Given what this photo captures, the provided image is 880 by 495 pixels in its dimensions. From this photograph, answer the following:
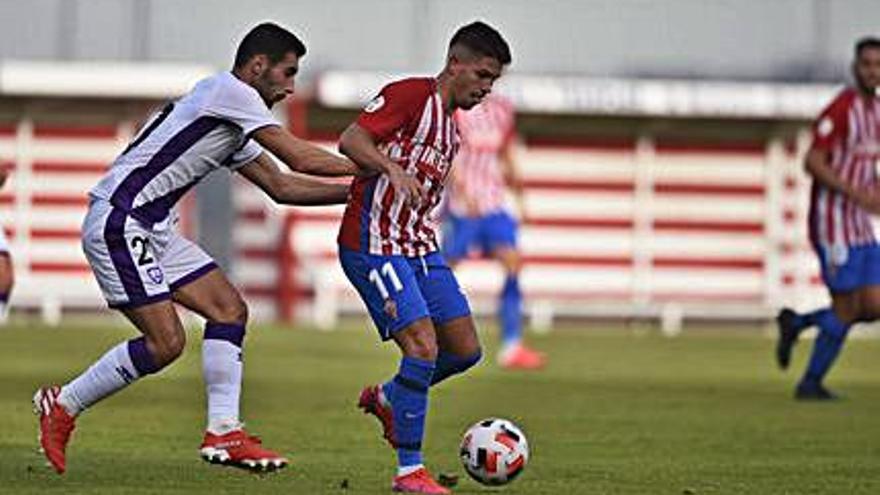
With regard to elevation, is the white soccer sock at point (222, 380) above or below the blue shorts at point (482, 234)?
below

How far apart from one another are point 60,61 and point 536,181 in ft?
21.5

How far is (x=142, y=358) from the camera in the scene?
12.0 m

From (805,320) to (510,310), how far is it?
4.39m

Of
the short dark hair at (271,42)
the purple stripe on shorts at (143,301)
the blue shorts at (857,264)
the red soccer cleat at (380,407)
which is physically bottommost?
the red soccer cleat at (380,407)

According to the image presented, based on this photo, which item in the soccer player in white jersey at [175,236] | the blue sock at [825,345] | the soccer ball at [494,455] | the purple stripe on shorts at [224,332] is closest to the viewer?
the soccer ball at [494,455]

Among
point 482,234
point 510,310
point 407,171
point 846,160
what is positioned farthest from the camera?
point 482,234

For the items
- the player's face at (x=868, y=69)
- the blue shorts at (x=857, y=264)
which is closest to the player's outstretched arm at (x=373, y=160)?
Result: the player's face at (x=868, y=69)

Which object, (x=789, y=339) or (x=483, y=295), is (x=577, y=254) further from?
(x=789, y=339)

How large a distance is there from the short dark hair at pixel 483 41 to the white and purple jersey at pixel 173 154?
0.92 m

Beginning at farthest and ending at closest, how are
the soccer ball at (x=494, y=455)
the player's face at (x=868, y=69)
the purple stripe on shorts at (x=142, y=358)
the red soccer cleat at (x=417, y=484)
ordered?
the player's face at (x=868, y=69) < the purple stripe on shorts at (x=142, y=358) < the soccer ball at (x=494, y=455) < the red soccer cleat at (x=417, y=484)

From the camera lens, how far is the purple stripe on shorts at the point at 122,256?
12.0 m

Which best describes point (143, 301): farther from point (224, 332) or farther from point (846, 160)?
point (846, 160)

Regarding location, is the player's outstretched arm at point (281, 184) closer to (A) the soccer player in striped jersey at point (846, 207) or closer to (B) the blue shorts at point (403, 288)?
(B) the blue shorts at point (403, 288)

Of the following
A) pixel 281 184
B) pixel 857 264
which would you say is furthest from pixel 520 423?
pixel 281 184
